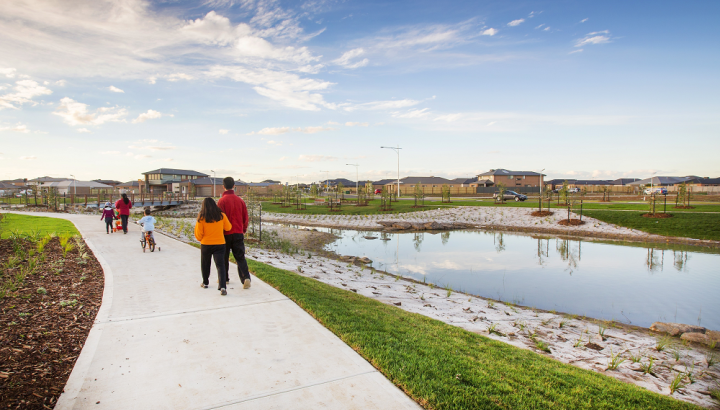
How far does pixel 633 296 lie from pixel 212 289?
11185 mm

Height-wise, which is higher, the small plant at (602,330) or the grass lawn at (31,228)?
the grass lawn at (31,228)

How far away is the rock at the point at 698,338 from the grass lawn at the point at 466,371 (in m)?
4.02

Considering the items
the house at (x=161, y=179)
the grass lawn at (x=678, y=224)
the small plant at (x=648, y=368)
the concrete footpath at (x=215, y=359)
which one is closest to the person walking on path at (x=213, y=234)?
the concrete footpath at (x=215, y=359)

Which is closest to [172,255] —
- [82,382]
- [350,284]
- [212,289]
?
[212,289]

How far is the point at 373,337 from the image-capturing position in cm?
491

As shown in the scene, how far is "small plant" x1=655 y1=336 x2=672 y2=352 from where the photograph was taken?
21.1 ft

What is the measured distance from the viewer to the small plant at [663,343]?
6.42 metres

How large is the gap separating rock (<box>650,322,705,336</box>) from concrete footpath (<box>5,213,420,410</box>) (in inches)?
283

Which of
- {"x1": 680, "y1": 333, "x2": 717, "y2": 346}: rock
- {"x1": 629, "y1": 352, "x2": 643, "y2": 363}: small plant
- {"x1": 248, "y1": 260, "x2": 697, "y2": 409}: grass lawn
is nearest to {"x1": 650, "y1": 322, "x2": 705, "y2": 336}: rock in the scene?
{"x1": 680, "y1": 333, "x2": 717, "y2": 346}: rock

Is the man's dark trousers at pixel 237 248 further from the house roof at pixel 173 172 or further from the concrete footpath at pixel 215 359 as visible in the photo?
the house roof at pixel 173 172

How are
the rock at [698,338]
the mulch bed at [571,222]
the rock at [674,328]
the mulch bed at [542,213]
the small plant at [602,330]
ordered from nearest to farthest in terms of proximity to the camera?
1. the rock at [698,338]
2. the small plant at [602,330]
3. the rock at [674,328]
4. the mulch bed at [571,222]
5. the mulch bed at [542,213]

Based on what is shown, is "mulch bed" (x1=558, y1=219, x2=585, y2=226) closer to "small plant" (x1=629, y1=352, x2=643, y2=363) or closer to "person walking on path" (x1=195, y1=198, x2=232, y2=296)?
"small plant" (x1=629, y1=352, x2=643, y2=363)

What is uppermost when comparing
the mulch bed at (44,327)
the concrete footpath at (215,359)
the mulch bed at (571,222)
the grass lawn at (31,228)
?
the grass lawn at (31,228)

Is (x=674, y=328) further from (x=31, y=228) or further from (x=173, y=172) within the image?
(x=173, y=172)
